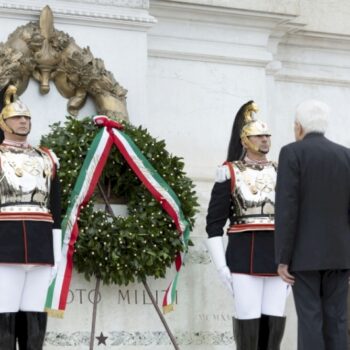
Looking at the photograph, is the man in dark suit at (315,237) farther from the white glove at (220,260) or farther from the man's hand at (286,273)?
the white glove at (220,260)

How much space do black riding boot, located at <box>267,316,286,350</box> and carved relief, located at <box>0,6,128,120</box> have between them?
257 cm

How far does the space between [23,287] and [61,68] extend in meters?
2.70

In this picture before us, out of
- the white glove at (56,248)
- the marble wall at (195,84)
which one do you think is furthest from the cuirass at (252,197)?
the marble wall at (195,84)

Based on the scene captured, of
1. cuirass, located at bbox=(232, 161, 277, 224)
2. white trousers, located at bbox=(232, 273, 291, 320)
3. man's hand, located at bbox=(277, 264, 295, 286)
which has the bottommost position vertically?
white trousers, located at bbox=(232, 273, 291, 320)

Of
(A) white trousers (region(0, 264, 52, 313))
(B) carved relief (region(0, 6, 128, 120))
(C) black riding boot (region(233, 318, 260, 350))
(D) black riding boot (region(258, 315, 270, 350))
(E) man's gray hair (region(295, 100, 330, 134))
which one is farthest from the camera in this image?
(B) carved relief (region(0, 6, 128, 120))

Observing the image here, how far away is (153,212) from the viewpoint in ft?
28.3

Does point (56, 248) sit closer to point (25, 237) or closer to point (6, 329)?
point (25, 237)

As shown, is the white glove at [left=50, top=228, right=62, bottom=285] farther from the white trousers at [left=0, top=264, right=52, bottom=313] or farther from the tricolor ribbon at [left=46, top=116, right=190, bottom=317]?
the tricolor ribbon at [left=46, top=116, right=190, bottom=317]

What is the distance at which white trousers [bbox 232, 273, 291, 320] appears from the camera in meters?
7.50

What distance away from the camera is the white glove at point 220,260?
7582 millimetres

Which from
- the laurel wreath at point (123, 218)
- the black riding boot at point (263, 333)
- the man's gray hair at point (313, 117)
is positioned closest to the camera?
the man's gray hair at point (313, 117)

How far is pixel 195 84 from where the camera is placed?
10.8 m

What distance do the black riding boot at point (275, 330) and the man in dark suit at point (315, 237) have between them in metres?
1.50

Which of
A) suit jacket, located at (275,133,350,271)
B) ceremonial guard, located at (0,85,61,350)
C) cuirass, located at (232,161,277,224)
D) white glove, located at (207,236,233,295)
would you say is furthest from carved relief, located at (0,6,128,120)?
suit jacket, located at (275,133,350,271)
